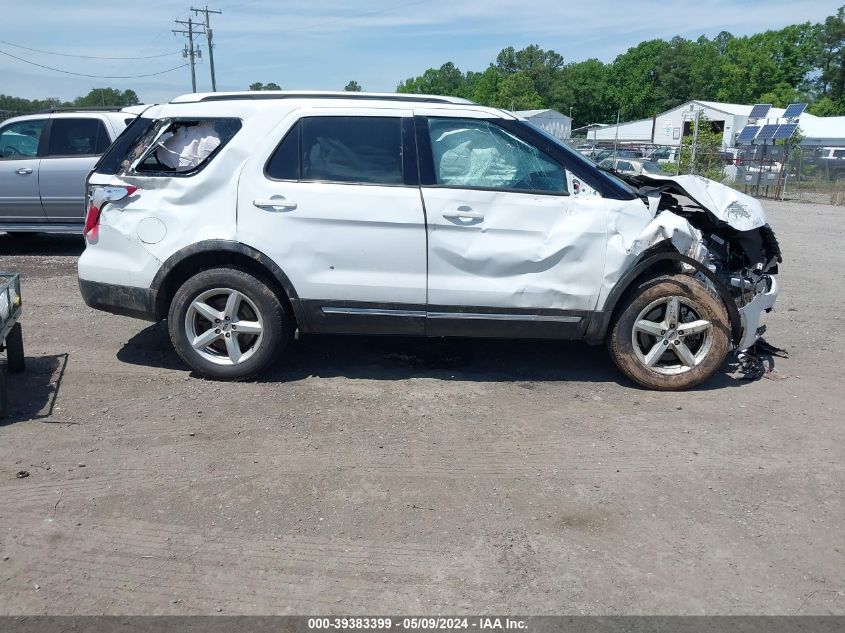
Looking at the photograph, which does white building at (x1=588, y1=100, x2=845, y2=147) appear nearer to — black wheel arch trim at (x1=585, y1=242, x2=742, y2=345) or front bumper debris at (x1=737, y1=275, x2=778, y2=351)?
front bumper debris at (x1=737, y1=275, x2=778, y2=351)

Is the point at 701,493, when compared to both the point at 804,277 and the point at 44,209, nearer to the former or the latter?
the point at 804,277

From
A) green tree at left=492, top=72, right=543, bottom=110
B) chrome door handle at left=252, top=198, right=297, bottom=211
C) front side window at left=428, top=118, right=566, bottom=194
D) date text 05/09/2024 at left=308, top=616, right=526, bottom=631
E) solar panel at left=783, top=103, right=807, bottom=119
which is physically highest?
green tree at left=492, top=72, right=543, bottom=110

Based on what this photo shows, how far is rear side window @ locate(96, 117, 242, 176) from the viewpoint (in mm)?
5262

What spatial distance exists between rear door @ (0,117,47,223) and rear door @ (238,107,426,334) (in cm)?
640

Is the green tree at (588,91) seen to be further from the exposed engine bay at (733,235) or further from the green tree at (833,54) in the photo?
the exposed engine bay at (733,235)

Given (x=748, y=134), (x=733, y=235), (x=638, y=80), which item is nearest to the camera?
(x=733, y=235)

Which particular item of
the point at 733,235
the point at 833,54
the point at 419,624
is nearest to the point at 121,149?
the point at 419,624

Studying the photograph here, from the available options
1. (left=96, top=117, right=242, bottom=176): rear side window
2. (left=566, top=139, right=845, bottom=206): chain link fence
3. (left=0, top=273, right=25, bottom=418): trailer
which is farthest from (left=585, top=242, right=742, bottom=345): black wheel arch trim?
(left=566, top=139, right=845, bottom=206): chain link fence

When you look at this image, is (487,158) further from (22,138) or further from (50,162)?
A: (22,138)

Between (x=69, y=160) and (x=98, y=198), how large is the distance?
17.7 feet

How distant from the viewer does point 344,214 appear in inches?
200

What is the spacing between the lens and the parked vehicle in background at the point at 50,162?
32.7 feet

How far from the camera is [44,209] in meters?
10.1

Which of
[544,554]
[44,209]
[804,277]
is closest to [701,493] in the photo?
[544,554]
